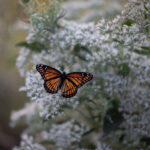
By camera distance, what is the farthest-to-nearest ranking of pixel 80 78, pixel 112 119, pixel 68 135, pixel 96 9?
pixel 96 9 → pixel 68 135 → pixel 112 119 → pixel 80 78

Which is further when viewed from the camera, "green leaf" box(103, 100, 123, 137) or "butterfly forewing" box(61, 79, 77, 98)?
"green leaf" box(103, 100, 123, 137)

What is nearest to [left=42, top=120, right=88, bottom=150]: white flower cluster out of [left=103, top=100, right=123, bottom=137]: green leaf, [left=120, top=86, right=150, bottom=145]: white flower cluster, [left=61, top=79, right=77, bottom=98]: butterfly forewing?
[left=103, top=100, right=123, bottom=137]: green leaf

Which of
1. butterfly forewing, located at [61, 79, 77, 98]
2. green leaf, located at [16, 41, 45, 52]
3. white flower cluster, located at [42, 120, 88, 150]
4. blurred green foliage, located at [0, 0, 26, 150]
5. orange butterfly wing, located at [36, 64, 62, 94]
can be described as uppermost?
blurred green foliage, located at [0, 0, 26, 150]

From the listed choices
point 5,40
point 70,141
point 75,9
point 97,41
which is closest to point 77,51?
point 97,41

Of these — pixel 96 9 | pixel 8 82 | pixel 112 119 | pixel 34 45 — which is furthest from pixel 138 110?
pixel 8 82

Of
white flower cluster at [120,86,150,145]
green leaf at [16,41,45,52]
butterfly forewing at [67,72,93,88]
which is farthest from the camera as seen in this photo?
green leaf at [16,41,45,52]

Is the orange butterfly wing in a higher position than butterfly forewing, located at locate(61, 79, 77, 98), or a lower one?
higher

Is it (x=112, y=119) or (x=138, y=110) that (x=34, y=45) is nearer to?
(x=112, y=119)

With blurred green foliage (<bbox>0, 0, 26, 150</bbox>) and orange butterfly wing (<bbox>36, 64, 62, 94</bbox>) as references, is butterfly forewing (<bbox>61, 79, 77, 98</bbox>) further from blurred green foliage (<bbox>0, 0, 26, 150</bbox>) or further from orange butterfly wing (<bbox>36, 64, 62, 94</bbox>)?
blurred green foliage (<bbox>0, 0, 26, 150</bbox>)
